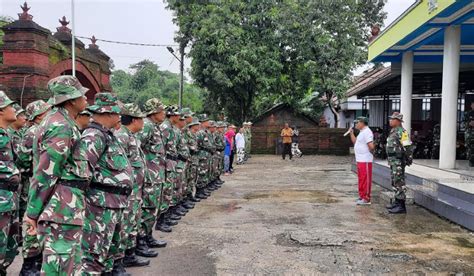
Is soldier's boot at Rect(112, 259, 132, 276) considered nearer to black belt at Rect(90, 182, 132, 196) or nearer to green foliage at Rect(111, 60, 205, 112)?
black belt at Rect(90, 182, 132, 196)

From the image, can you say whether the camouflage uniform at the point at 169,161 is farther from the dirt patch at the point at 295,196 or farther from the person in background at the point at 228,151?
the person in background at the point at 228,151

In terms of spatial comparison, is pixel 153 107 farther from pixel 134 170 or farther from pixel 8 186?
pixel 8 186

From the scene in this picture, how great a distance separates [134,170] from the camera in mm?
4504

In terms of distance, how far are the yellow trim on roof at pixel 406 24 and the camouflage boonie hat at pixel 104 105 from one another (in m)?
6.50

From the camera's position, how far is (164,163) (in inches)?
222

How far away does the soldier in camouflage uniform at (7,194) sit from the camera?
3.60 m

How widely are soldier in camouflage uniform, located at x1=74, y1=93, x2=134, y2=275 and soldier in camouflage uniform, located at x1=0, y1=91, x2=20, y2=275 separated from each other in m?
0.66

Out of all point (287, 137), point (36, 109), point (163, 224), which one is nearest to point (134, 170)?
point (36, 109)

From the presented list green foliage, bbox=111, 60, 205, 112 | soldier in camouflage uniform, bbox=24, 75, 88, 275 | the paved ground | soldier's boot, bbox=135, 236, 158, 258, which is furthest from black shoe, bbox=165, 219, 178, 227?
green foliage, bbox=111, 60, 205, 112

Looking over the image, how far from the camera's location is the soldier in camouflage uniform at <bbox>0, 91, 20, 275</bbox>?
360cm

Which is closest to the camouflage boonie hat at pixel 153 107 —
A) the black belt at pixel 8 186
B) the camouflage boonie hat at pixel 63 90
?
the black belt at pixel 8 186

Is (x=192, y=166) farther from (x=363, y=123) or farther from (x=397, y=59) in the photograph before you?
(x=397, y=59)

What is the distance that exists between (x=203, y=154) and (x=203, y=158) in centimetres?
10

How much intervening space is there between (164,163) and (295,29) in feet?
57.1
